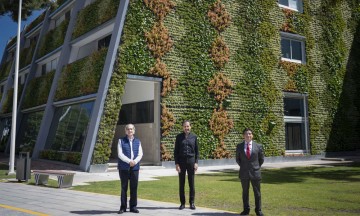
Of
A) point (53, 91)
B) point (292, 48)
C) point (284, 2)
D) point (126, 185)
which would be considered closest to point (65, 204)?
point (126, 185)

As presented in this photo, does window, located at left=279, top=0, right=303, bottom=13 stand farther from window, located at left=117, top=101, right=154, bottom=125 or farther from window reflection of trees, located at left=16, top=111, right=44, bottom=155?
window reflection of trees, located at left=16, top=111, right=44, bottom=155

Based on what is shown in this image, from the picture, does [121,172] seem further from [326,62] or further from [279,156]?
[326,62]

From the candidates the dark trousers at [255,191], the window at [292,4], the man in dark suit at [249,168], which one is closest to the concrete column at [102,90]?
the man in dark suit at [249,168]

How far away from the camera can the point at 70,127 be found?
70.3 ft

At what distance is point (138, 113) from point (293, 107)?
11.2 metres

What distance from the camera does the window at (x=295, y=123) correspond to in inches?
971

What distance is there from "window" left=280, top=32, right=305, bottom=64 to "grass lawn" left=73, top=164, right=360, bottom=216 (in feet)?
41.4

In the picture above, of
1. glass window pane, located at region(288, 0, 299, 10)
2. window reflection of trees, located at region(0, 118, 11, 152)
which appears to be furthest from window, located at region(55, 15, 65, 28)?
glass window pane, located at region(288, 0, 299, 10)

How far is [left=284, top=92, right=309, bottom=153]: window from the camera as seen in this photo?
24656mm

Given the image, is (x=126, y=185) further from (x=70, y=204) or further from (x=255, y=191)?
(x=255, y=191)

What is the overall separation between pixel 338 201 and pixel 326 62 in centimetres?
2026

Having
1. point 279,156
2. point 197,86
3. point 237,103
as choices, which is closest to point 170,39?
point 197,86

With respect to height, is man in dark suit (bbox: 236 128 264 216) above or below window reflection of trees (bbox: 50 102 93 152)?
below

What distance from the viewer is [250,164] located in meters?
7.42
